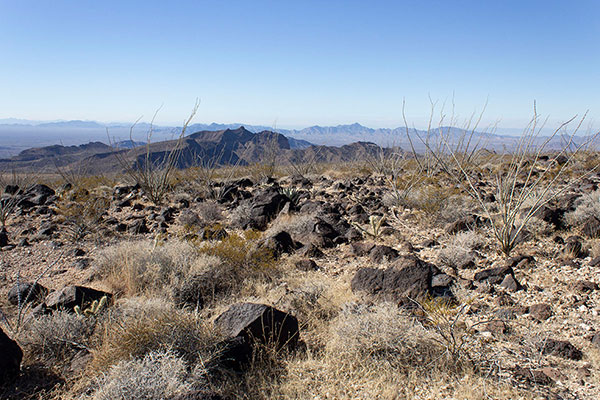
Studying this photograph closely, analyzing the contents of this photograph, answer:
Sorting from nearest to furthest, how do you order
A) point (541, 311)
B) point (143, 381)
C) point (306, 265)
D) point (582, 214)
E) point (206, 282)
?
point (143, 381)
point (541, 311)
point (206, 282)
point (306, 265)
point (582, 214)

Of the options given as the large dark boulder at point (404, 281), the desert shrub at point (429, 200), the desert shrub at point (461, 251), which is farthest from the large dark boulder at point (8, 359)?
the desert shrub at point (429, 200)

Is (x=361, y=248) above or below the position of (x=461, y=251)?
below

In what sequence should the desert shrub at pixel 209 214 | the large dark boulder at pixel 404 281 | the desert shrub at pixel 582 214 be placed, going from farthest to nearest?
1. the desert shrub at pixel 209 214
2. the desert shrub at pixel 582 214
3. the large dark boulder at pixel 404 281

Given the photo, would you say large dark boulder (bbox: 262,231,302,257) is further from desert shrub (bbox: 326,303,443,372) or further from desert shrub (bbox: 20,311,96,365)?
desert shrub (bbox: 20,311,96,365)

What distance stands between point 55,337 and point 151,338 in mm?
1011

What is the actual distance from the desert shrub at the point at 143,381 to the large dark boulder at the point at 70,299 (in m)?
1.51

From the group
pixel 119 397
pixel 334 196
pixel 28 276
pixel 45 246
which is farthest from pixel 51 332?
pixel 334 196

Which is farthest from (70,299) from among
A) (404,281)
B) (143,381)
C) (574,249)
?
(574,249)

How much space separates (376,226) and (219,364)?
4.29 meters

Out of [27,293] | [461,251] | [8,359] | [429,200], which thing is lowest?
[27,293]

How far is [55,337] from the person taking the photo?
3248mm

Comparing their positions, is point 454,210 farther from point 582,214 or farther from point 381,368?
point 381,368

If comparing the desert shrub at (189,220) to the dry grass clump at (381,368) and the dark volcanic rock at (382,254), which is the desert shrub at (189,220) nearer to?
the dark volcanic rock at (382,254)

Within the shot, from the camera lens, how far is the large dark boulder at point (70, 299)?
3.87 meters
